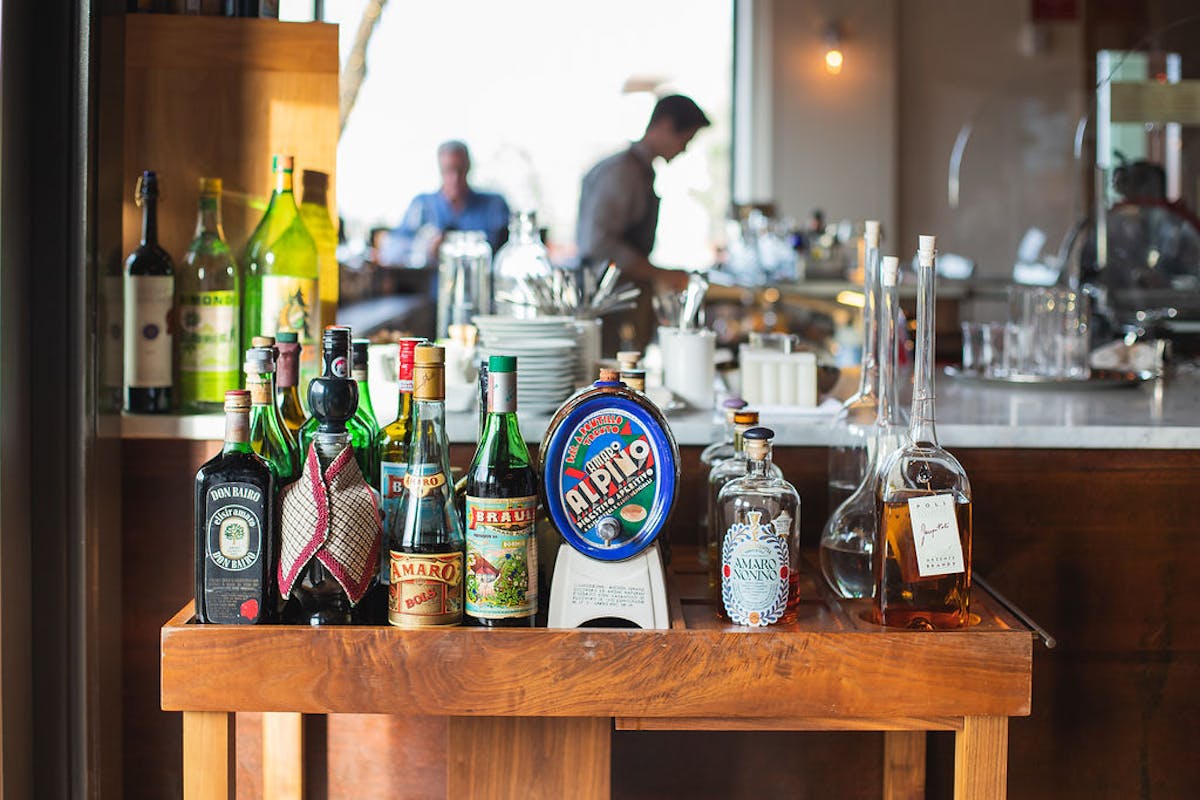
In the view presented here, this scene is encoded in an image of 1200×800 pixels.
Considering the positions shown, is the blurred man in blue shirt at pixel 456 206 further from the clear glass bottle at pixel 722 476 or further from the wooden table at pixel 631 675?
the wooden table at pixel 631 675

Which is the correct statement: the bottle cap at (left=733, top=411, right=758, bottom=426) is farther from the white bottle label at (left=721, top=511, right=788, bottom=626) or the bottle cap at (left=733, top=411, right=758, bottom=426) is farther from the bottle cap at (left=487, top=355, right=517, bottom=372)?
the bottle cap at (left=487, top=355, right=517, bottom=372)

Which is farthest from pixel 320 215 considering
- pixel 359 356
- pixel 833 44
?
pixel 833 44

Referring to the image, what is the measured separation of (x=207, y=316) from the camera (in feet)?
6.53

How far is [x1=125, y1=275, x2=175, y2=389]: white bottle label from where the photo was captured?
1.95 m

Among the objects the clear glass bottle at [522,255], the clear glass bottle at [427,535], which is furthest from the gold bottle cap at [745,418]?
the clear glass bottle at [522,255]

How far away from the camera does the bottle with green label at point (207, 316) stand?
6.53 feet

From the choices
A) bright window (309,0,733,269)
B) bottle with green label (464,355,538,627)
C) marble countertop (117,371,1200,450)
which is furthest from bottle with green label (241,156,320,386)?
bright window (309,0,733,269)

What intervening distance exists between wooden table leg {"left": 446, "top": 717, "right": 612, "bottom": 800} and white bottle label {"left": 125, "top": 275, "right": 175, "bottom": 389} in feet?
2.23

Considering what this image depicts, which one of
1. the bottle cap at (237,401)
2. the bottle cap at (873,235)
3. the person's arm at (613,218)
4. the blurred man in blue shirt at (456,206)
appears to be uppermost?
the blurred man in blue shirt at (456,206)

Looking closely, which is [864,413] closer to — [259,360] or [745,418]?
[745,418]

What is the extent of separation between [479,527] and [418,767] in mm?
715

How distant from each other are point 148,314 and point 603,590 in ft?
2.81

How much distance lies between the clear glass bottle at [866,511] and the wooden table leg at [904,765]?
1.32 feet

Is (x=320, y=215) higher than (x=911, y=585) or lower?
higher
